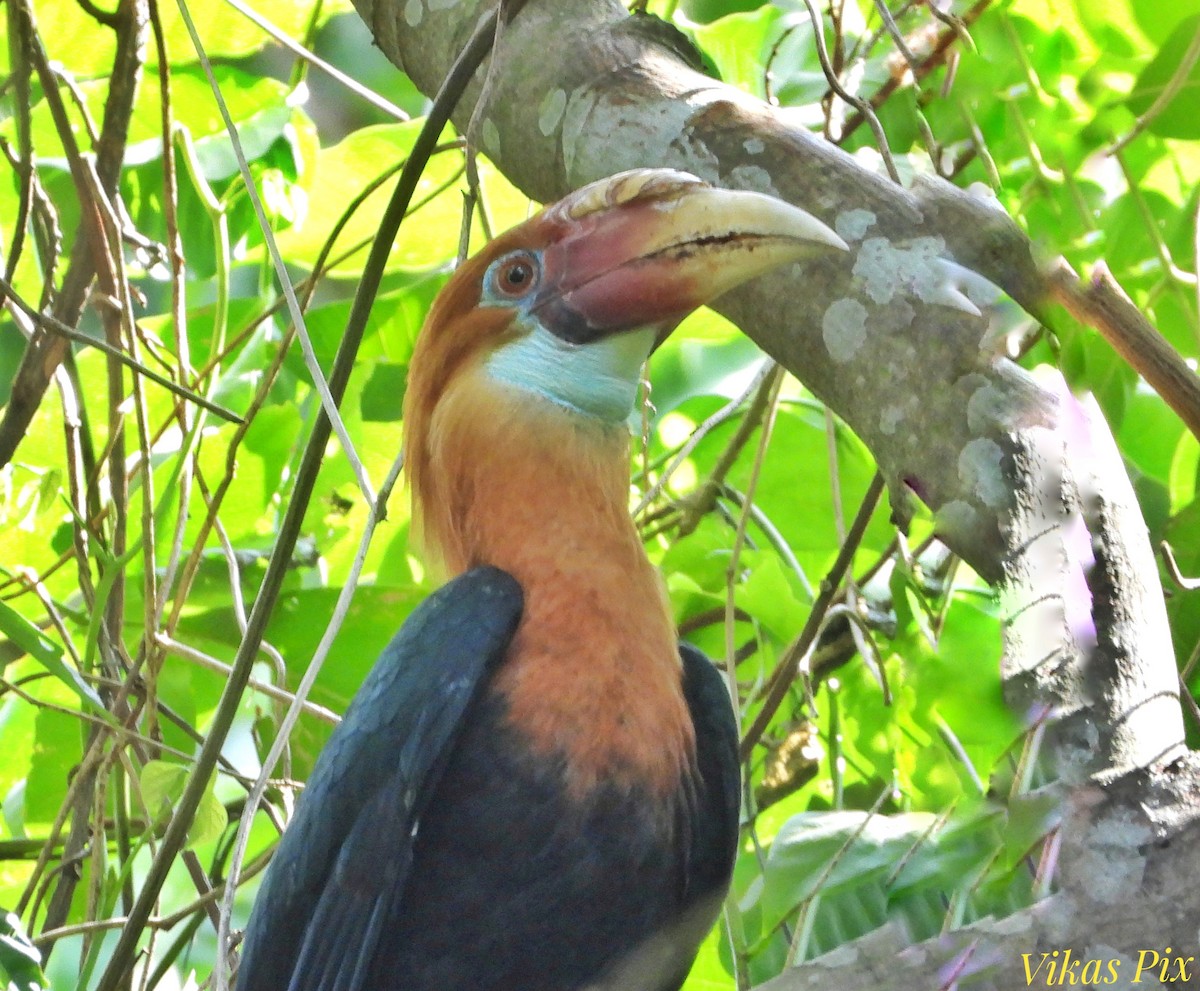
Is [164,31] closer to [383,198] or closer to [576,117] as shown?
[383,198]

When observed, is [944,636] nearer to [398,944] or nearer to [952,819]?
[952,819]

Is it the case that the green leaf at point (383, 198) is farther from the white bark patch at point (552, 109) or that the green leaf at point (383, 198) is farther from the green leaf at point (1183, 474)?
the green leaf at point (1183, 474)

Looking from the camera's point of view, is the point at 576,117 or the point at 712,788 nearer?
the point at 576,117

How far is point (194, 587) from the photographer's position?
2.60 meters

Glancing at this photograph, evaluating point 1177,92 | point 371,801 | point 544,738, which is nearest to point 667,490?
point 544,738

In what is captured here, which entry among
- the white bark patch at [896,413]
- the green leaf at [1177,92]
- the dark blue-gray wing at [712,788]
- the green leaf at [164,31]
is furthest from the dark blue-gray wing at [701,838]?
the green leaf at [164,31]

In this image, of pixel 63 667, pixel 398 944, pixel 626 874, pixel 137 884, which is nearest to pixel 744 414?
pixel 626 874

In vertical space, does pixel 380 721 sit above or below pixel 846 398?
below

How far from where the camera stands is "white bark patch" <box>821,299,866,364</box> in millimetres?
1407

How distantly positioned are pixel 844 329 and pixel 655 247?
1.25 feet

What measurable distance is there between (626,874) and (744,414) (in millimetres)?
996

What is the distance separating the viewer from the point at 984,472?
1234mm

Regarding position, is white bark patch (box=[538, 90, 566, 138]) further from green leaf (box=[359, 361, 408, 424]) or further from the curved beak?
green leaf (box=[359, 361, 408, 424])

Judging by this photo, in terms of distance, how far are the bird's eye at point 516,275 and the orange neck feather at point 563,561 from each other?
12 cm
